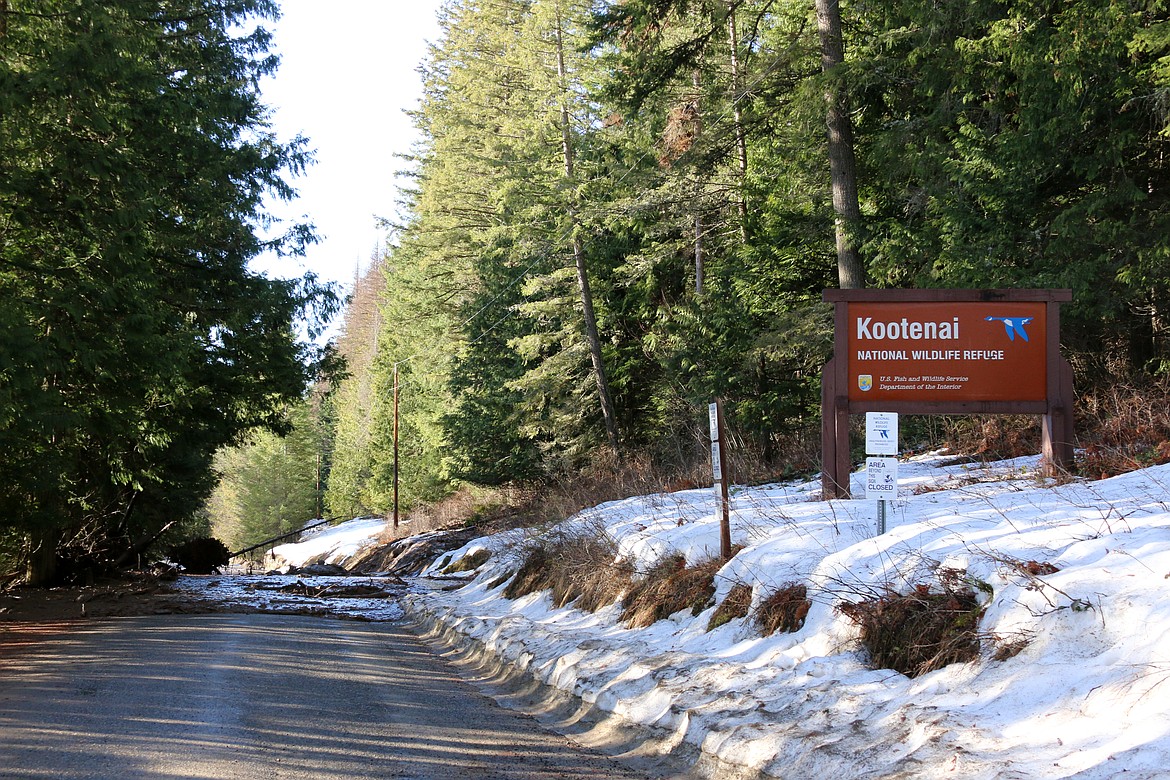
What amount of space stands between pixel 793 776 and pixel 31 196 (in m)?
10.8

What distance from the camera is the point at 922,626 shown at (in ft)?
20.5

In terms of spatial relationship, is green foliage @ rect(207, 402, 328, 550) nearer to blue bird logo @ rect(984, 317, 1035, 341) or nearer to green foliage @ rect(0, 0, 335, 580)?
green foliage @ rect(0, 0, 335, 580)

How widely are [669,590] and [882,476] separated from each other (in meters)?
3.15

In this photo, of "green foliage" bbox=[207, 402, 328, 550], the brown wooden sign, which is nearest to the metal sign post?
the brown wooden sign

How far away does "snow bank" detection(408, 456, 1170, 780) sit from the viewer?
460cm

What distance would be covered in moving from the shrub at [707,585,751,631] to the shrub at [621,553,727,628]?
0.50 m

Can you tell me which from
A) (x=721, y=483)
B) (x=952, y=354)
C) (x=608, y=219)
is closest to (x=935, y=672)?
(x=721, y=483)

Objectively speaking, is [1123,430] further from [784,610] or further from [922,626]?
[922,626]

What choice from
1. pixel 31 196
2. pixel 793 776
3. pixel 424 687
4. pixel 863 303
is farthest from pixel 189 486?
Result: pixel 793 776

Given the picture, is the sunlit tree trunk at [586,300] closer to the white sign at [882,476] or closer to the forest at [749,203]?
the forest at [749,203]

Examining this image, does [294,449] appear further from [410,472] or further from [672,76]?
[672,76]

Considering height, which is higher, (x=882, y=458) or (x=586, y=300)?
(x=586, y=300)

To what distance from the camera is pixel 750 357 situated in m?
20.5

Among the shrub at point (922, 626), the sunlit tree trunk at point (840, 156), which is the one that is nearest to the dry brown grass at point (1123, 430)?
the shrub at point (922, 626)
